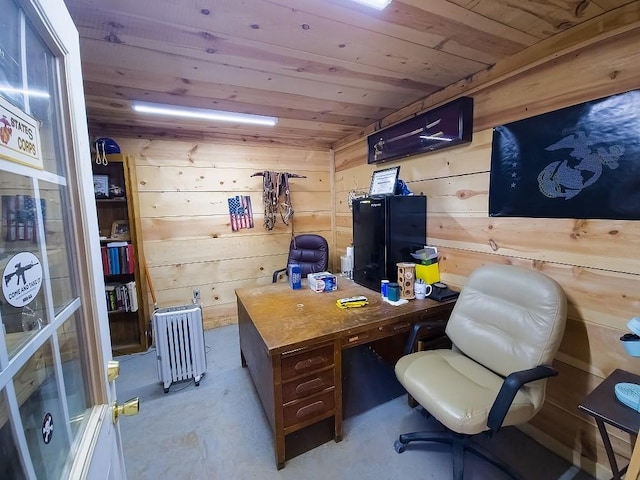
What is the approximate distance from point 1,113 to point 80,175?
25cm

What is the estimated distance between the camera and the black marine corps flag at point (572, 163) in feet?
4.29

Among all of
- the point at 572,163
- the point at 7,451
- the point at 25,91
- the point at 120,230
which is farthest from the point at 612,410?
the point at 120,230

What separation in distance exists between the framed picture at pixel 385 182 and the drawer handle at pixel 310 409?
1.62 meters

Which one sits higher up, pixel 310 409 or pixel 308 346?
pixel 308 346

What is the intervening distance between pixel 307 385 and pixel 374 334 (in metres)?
0.49

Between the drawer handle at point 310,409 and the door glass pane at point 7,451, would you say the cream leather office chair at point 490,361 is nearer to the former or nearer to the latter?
the drawer handle at point 310,409

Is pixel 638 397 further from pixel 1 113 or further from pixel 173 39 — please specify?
pixel 173 39

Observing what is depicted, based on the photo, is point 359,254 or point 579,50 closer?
point 579,50

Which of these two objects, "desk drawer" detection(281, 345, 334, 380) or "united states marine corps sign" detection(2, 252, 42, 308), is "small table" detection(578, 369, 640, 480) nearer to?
"desk drawer" detection(281, 345, 334, 380)

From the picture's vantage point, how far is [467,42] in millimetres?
1558

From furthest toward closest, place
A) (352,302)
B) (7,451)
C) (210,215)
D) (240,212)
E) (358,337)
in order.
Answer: (240,212) < (210,215) < (352,302) < (358,337) < (7,451)

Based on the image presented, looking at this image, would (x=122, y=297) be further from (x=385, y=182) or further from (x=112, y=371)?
(x=385, y=182)

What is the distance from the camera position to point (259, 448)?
5.60 feet

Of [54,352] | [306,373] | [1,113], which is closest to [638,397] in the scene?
[306,373]
